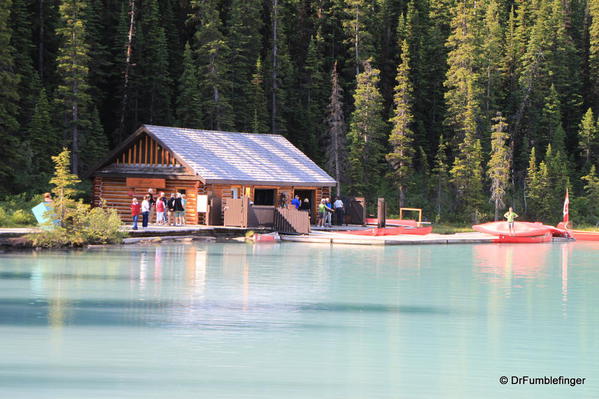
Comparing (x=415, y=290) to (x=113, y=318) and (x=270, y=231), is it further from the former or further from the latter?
(x=270, y=231)

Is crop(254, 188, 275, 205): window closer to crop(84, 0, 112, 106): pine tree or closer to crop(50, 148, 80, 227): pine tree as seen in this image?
crop(50, 148, 80, 227): pine tree

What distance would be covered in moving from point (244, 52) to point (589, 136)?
98.5 ft

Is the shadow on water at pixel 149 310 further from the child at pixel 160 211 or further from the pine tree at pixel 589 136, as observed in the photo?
the pine tree at pixel 589 136

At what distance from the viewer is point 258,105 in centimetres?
6638

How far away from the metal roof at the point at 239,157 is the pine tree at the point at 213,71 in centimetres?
1057

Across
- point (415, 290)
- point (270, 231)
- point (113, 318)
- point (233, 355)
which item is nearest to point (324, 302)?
point (415, 290)

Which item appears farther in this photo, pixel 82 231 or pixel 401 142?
pixel 401 142

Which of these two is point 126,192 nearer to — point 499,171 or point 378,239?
point 378,239

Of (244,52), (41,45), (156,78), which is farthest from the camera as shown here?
(244,52)

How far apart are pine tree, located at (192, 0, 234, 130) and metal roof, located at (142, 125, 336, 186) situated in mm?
10574

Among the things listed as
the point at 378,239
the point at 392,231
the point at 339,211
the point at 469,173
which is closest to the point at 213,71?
the point at 339,211

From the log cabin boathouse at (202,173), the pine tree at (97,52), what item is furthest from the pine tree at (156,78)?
the log cabin boathouse at (202,173)

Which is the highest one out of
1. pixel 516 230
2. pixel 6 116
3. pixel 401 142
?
pixel 401 142

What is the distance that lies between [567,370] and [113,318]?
26.8 feet
